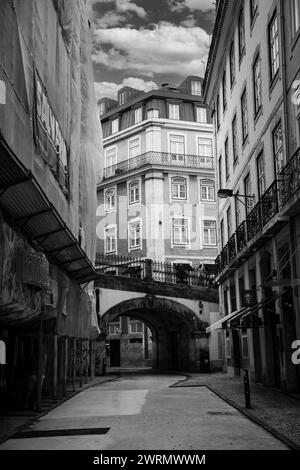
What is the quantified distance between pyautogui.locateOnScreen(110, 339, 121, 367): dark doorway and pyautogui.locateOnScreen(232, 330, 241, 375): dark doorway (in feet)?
71.4

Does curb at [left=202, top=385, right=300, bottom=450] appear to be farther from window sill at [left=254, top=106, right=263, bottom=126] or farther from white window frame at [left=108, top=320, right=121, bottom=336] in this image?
white window frame at [left=108, top=320, right=121, bottom=336]

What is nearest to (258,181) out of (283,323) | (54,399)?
(283,323)

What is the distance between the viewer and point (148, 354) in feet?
154

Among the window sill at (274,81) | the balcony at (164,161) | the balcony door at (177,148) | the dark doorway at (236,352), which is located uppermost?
the balcony door at (177,148)

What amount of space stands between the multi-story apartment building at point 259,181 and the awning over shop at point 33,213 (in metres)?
5.19

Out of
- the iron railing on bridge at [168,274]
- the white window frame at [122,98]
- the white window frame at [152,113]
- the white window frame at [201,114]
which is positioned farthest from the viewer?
the white window frame at [122,98]

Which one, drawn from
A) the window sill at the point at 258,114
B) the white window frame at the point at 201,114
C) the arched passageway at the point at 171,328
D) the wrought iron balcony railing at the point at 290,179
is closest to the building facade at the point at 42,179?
the wrought iron balcony railing at the point at 290,179

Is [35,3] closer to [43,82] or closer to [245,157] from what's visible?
[43,82]

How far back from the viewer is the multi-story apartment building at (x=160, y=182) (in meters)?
46.3

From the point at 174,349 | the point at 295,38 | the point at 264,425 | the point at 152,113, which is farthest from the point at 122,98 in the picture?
the point at 264,425

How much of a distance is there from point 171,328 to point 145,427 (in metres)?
28.4

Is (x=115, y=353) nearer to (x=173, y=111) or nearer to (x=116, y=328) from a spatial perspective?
(x=116, y=328)

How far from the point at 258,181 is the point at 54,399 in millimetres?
10709

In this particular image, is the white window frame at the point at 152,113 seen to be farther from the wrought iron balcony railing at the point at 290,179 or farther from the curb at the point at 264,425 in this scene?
the curb at the point at 264,425
